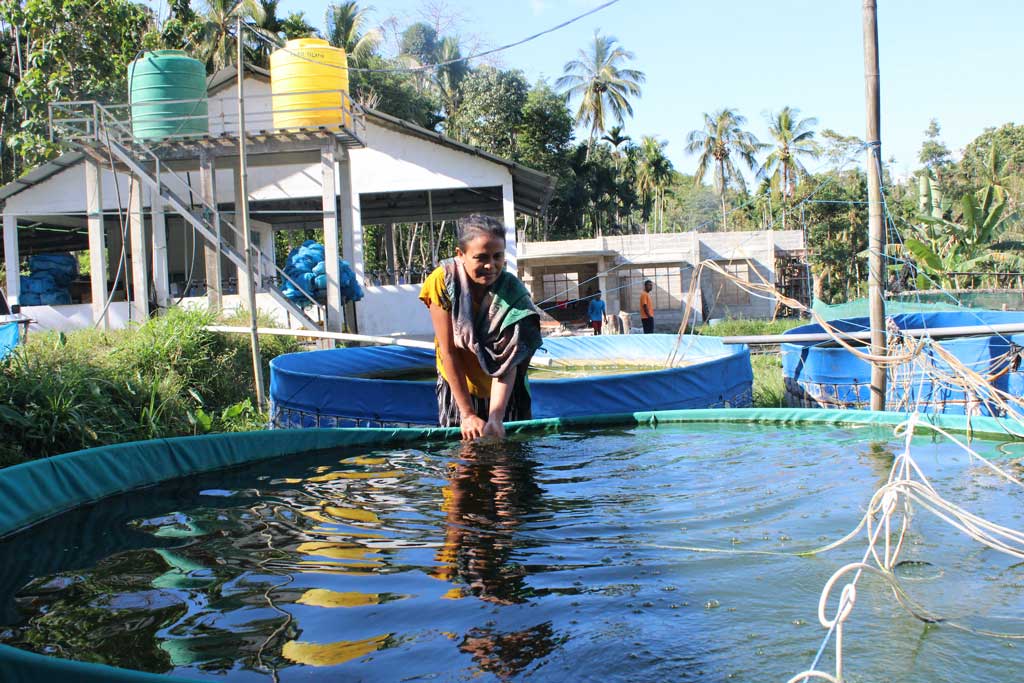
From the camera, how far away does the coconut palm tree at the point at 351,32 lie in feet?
112

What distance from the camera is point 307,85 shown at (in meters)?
14.2

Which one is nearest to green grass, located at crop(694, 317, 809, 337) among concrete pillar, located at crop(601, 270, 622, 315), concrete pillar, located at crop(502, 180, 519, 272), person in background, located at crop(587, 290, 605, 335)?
person in background, located at crop(587, 290, 605, 335)

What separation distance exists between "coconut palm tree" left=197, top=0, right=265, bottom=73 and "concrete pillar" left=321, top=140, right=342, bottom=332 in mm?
18945

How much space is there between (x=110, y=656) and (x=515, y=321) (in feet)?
8.73

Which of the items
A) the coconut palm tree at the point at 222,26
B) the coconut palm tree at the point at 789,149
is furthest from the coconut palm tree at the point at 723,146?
the coconut palm tree at the point at 222,26

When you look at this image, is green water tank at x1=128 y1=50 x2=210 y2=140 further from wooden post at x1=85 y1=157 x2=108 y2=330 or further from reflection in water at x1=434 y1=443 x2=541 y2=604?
reflection in water at x1=434 y1=443 x2=541 y2=604

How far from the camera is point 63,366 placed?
7.37 metres

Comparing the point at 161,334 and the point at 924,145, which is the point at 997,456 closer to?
the point at 161,334

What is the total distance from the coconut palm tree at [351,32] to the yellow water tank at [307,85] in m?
20.7

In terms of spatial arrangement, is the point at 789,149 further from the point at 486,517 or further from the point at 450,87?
the point at 486,517

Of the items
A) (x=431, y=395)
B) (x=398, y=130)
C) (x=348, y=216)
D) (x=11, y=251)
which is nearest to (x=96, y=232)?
(x=11, y=251)

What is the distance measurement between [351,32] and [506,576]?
3510 centimetres

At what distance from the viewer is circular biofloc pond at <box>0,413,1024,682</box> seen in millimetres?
1997

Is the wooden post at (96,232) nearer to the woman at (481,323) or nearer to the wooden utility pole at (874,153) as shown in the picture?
the woman at (481,323)
